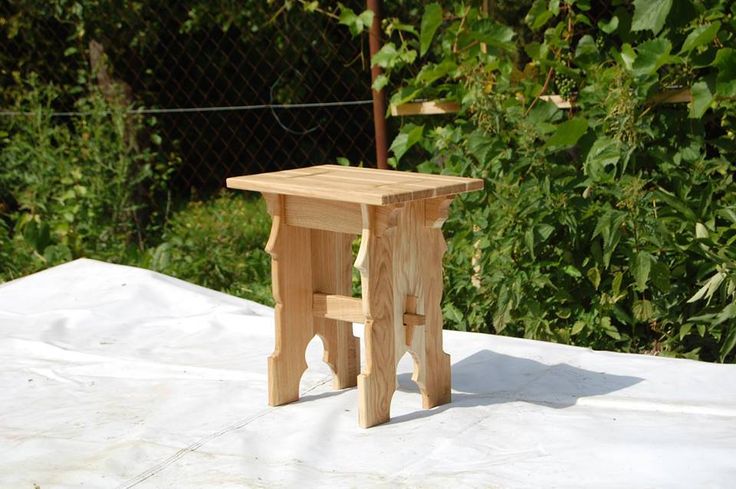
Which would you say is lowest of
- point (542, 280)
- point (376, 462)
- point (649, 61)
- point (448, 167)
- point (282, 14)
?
point (376, 462)

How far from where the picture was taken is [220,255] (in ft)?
16.9

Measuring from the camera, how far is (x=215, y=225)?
5.53 meters

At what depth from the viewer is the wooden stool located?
2.81 metres

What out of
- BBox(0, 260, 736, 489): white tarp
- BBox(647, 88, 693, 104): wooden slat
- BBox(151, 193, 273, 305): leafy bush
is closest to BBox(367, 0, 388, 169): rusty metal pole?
BBox(151, 193, 273, 305): leafy bush

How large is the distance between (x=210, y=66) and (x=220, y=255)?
251cm

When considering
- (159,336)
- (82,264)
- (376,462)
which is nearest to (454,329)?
(159,336)

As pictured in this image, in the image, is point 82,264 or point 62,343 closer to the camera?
point 62,343

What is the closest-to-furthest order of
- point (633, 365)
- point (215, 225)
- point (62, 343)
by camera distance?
1. point (633, 365)
2. point (62, 343)
3. point (215, 225)

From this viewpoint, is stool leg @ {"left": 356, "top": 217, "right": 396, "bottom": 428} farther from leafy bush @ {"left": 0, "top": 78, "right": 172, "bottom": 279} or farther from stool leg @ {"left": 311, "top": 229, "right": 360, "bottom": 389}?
leafy bush @ {"left": 0, "top": 78, "right": 172, "bottom": 279}

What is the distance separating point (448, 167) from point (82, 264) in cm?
175

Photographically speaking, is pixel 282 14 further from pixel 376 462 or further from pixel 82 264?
pixel 376 462

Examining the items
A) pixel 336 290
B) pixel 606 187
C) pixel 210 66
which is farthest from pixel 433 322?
pixel 210 66

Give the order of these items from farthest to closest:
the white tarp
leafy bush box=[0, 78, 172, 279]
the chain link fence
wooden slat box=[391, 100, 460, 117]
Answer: the chain link fence < leafy bush box=[0, 78, 172, 279] < wooden slat box=[391, 100, 460, 117] < the white tarp

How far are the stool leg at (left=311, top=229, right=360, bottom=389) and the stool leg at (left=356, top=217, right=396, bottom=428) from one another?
0.34m
